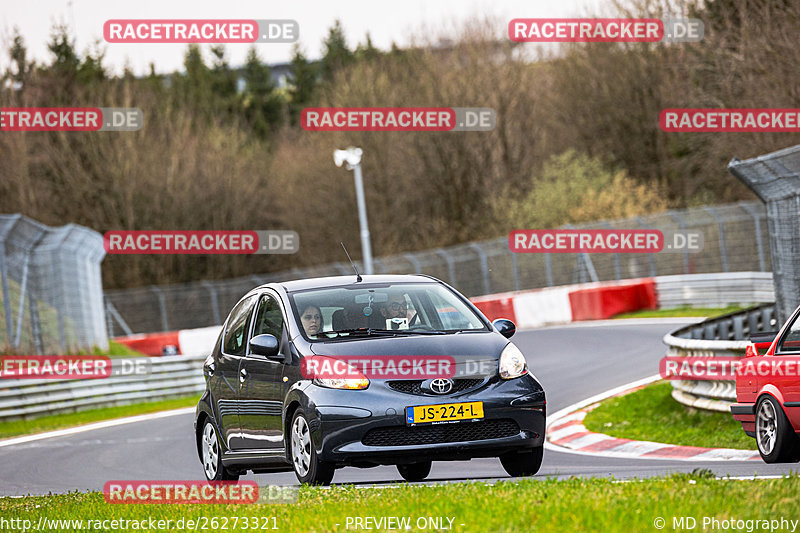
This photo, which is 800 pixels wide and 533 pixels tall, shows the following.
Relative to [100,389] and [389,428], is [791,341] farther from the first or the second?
[100,389]

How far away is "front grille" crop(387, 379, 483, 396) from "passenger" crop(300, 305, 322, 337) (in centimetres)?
97

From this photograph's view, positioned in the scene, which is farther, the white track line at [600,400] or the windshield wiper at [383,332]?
the white track line at [600,400]

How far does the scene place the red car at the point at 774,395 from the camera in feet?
31.9

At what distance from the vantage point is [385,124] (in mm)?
50812

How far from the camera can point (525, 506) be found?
6.78m

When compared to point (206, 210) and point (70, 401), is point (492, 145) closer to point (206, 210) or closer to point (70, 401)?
point (206, 210)

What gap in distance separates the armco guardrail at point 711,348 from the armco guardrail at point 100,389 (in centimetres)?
1056
